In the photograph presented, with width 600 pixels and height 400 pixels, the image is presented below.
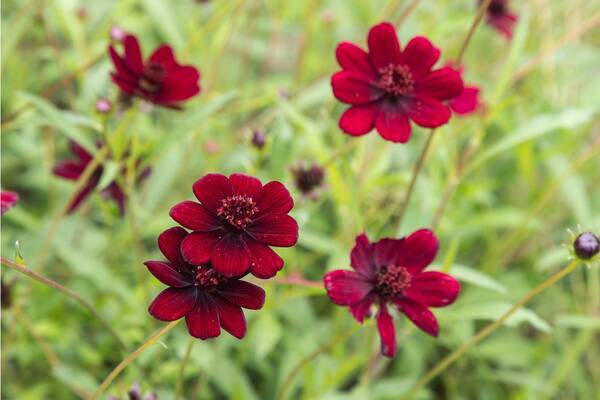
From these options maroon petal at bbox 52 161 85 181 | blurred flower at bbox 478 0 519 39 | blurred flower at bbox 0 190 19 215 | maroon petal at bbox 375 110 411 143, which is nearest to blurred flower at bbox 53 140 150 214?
maroon petal at bbox 52 161 85 181

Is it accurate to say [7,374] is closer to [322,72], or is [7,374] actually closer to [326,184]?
[326,184]

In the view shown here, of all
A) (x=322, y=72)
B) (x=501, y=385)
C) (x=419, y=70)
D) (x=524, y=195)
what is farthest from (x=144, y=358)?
(x=524, y=195)

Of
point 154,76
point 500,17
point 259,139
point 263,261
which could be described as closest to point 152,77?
point 154,76

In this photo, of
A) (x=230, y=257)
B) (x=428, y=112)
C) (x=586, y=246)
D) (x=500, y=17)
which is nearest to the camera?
(x=230, y=257)

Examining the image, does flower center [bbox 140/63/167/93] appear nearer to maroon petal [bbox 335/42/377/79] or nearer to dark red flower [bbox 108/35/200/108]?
dark red flower [bbox 108/35/200/108]

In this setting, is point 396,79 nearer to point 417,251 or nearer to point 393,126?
point 393,126

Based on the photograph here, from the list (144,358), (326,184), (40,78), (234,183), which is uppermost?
(40,78)

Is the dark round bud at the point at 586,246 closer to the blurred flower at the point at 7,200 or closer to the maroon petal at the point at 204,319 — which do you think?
the maroon petal at the point at 204,319
